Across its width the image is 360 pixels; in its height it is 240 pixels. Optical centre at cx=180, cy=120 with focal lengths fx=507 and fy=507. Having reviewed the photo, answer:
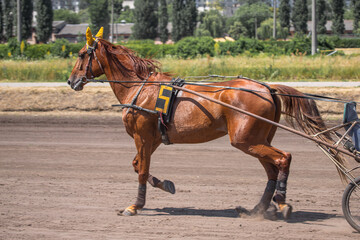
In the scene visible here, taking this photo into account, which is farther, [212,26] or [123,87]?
[212,26]

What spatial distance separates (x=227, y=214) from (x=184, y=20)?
65.4 m

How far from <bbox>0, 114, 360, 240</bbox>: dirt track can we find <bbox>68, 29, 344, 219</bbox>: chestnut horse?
432 millimetres

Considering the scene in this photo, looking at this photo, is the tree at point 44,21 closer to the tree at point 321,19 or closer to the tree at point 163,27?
the tree at point 163,27

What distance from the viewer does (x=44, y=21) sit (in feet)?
231

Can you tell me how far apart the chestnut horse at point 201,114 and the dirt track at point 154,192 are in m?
0.43

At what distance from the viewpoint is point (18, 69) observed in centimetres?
2036

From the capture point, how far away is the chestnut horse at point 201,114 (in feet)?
20.0

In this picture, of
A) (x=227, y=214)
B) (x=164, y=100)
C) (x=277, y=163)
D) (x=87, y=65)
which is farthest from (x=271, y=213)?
(x=87, y=65)

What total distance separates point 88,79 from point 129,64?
598mm

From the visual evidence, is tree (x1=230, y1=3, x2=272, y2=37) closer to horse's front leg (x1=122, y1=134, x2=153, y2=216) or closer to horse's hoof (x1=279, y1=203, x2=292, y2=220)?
horse's front leg (x1=122, y1=134, x2=153, y2=216)

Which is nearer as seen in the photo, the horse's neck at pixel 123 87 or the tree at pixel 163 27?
the horse's neck at pixel 123 87

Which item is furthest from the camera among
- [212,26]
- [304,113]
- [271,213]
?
[212,26]

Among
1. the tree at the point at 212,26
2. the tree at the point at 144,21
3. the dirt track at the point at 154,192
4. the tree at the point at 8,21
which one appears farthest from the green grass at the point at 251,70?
the tree at the point at 212,26

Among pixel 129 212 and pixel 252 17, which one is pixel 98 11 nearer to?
pixel 252 17
